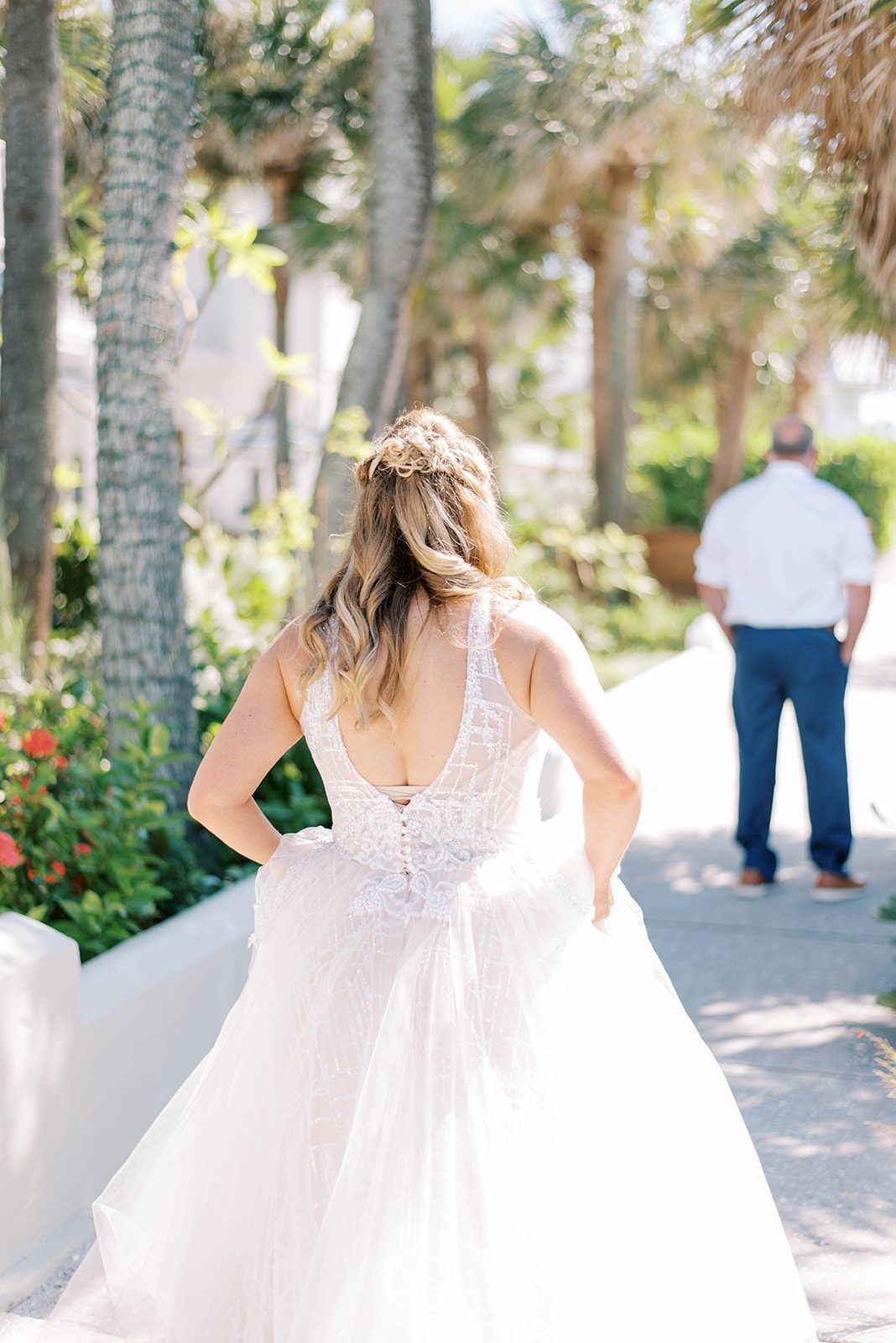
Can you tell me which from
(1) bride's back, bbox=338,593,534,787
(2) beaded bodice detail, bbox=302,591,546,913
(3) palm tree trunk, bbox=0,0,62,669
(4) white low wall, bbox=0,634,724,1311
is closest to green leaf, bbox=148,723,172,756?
(4) white low wall, bbox=0,634,724,1311

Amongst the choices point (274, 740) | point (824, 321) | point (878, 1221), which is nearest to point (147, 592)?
point (274, 740)

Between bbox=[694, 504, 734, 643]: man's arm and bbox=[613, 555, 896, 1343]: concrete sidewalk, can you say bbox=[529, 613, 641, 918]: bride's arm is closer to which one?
bbox=[613, 555, 896, 1343]: concrete sidewalk

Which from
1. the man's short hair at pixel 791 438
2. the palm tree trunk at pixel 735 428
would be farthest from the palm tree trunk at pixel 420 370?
the man's short hair at pixel 791 438

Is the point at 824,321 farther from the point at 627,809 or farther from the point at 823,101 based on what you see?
the point at 627,809

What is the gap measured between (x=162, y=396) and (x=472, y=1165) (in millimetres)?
3145

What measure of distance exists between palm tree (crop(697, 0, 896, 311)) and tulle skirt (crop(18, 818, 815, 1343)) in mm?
3331

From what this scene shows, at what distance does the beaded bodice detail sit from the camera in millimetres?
2291

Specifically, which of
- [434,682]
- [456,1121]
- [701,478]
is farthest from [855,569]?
[701,478]

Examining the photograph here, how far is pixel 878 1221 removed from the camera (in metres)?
3.14

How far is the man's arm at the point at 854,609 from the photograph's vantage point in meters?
5.41

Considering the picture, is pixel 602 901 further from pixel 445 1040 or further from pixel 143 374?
pixel 143 374

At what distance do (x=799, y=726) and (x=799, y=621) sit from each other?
46 cm

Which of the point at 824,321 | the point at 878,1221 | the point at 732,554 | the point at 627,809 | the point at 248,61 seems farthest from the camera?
the point at 248,61

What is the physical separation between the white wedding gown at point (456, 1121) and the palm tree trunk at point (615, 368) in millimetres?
13716
